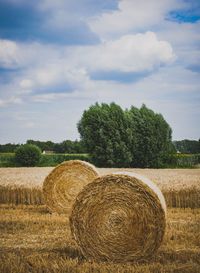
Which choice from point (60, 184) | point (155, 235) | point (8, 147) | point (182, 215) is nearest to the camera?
point (155, 235)

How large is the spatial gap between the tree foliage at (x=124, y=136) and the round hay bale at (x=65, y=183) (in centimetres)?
2683

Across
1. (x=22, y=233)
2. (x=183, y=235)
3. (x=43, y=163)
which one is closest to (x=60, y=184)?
(x=22, y=233)

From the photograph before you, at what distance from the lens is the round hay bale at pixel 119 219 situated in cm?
745

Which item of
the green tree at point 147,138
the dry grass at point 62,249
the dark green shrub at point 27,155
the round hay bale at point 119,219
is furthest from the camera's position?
the green tree at point 147,138

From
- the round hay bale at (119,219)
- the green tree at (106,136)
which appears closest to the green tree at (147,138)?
Result: the green tree at (106,136)

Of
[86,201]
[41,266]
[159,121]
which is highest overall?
[159,121]

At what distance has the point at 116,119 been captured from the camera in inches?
1654

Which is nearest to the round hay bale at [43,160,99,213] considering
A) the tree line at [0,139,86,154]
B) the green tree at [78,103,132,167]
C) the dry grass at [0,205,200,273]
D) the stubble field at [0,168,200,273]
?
the stubble field at [0,168,200,273]

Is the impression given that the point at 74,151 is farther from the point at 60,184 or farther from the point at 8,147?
the point at 60,184

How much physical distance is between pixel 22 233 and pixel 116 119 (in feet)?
107

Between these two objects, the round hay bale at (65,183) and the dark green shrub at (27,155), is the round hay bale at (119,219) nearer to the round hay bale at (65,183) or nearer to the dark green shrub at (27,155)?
the round hay bale at (65,183)

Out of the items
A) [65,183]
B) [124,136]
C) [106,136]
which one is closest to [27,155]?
[106,136]

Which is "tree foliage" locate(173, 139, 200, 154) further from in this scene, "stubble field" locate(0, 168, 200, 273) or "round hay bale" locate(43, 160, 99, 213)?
"round hay bale" locate(43, 160, 99, 213)

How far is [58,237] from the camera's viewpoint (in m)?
9.07
